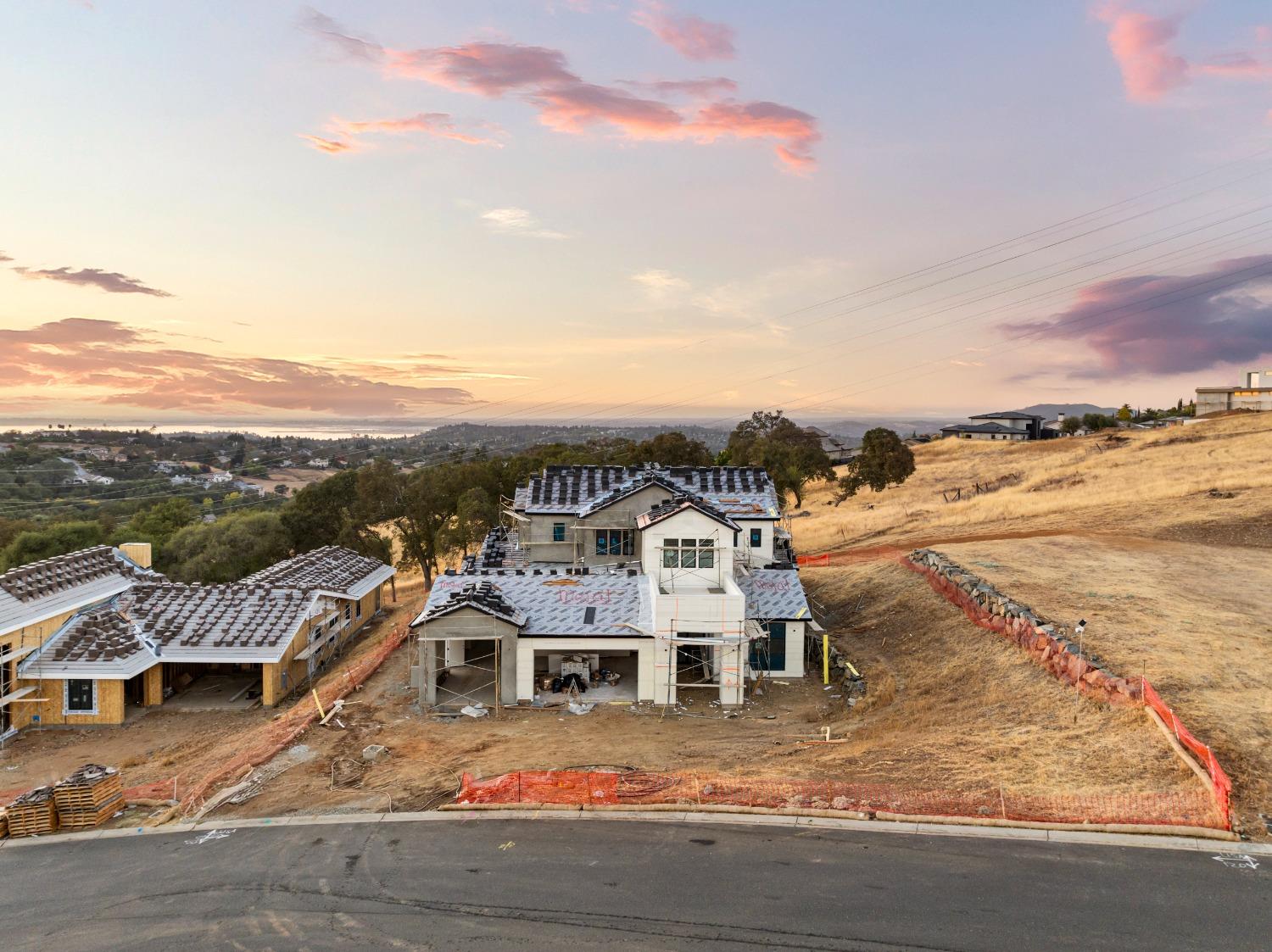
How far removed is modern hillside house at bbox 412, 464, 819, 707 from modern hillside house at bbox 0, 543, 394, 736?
671 cm

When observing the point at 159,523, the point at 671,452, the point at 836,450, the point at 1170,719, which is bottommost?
the point at 1170,719

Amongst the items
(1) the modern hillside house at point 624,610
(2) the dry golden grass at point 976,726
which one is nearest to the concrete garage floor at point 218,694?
(1) the modern hillside house at point 624,610

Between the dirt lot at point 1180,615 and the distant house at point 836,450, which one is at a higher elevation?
the distant house at point 836,450

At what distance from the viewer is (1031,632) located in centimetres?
2633

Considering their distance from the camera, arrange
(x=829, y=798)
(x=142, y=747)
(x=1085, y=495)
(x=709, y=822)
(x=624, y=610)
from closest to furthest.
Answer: (x=709, y=822)
(x=829, y=798)
(x=142, y=747)
(x=624, y=610)
(x=1085, y=495)

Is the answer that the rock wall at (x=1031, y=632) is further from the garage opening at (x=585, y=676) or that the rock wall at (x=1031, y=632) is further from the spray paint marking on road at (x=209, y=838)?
the spray paint marking on road at (x=209, y=838)

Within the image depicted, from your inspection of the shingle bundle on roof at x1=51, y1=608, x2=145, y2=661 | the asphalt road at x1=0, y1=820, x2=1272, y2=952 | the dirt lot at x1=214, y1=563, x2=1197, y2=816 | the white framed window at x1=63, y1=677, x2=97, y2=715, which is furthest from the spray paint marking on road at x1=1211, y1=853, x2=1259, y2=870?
the white framed window at x1=63, y1=677, x2=97, y2=715

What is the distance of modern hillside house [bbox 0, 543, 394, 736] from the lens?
1138 inches

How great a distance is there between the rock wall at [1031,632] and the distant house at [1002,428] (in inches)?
3975

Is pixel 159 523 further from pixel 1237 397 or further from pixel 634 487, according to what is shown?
pixel 1237 397

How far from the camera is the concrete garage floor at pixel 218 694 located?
31.5 metres

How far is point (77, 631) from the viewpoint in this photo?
30.4 metres

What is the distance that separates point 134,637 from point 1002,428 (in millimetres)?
131043

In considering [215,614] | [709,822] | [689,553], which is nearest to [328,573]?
[215,614]
